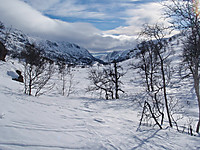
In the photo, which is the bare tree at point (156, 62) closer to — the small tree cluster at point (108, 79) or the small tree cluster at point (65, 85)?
the small tree cluster at point (108, 79)

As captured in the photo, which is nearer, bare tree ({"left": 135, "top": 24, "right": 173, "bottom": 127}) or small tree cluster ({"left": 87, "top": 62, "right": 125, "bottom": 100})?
bare tree ({"left": 135, "top": 24, "right": 173, "bottom": 127})

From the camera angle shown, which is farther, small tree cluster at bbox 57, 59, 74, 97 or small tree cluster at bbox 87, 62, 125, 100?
small tree cluster at bbox 57, 59, 74, 97

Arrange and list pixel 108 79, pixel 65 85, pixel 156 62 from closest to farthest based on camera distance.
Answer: pixel 156 62 → pixel 108 79 → pixel 65 85

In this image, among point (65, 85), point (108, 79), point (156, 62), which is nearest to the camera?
point (156, 62)

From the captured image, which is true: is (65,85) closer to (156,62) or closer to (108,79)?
(108,79)

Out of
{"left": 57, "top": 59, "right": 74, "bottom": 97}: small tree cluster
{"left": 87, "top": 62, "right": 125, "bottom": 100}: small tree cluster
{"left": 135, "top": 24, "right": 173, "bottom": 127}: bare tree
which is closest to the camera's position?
{"left": 135, "top": 24, "right": 173, "bottom": 127}: bare tree

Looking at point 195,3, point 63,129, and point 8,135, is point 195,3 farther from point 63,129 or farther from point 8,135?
point 8,135

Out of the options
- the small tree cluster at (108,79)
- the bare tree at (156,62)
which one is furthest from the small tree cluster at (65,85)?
the bare tree at (156,62)

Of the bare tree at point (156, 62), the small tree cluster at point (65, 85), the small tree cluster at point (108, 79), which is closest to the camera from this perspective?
the bare tree at point (156, 62)

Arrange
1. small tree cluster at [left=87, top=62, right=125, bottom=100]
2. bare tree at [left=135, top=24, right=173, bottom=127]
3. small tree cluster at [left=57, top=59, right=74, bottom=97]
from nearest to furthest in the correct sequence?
bare tree at [left=135, top=24, right=173, bottom=127] → small tree cluster at [left=87, top=62, right=125, bottom=100] → small tree cluster at [left=57, top=59, right=74, bottom=97]

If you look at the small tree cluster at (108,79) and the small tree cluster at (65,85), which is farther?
the small tree cluster at (65,85)

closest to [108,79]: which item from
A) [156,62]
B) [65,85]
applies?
[156,62]

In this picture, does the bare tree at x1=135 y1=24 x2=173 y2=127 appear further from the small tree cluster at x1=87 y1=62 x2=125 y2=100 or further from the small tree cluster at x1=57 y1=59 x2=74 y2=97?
the small tree cluster at x1=57 y1=59 x2=74 y2=97

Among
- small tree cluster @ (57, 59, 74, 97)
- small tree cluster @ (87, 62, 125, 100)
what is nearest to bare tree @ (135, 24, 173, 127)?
small tree cluster @ (87, 62, 125, 100)
